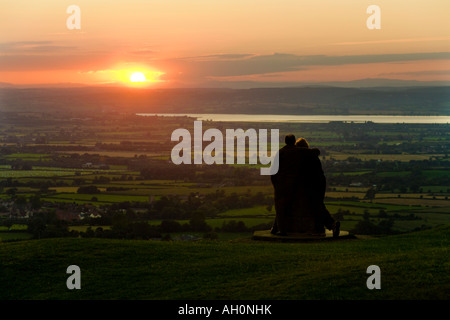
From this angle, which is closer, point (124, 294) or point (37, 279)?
point (124, 294)

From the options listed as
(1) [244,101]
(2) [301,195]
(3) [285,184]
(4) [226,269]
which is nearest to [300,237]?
(2) [301,195]

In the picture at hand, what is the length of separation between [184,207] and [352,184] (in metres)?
20.9

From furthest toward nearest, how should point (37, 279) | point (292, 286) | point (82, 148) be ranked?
point (82, 148) → point (37, 279) → point (292, 286)

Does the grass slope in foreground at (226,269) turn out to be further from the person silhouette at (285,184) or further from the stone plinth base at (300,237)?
the person silhouette at (285,184)

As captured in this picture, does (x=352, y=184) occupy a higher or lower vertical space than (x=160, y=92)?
lower

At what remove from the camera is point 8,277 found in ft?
56.8

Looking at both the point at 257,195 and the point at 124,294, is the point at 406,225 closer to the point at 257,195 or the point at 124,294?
the point at 257,195

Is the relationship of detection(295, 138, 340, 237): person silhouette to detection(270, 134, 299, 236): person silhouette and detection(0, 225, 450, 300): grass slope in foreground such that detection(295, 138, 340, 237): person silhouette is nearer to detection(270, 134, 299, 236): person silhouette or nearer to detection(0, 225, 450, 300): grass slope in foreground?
detection(270, 134, 299, 236): person silhouette

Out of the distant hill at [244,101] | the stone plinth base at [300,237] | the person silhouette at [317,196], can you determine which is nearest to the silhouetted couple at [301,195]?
the person silhouette at [317,196]

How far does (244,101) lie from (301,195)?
14524 centimetres

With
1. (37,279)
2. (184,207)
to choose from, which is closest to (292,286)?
(37,279)

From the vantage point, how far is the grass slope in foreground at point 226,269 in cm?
1418

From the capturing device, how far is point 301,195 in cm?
2212

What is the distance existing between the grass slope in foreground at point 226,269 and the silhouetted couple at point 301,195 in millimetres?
1183
